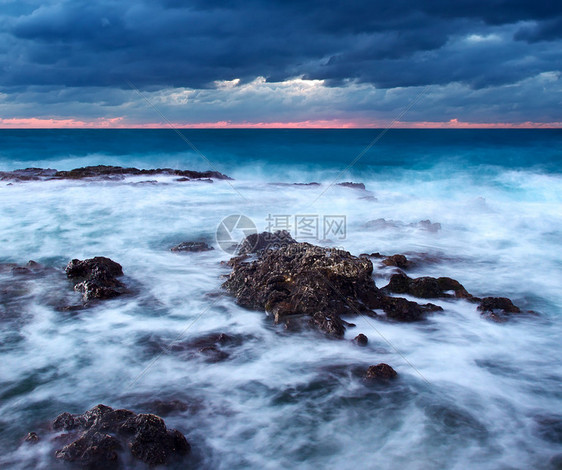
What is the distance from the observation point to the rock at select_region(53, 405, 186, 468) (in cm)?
335

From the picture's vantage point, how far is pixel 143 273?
26.2 ft

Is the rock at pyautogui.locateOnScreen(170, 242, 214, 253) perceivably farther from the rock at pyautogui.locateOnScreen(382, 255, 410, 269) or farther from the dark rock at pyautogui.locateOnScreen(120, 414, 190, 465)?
the dark rock at pyautogui.locateOnScreen(120, 414, 190, 465)

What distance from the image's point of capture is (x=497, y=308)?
20.9 ft

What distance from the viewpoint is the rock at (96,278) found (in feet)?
21.7

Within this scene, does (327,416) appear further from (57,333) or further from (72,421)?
(57,333)

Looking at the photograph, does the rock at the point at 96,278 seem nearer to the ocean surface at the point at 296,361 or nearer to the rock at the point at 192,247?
the ocean surface at the point at 296,361

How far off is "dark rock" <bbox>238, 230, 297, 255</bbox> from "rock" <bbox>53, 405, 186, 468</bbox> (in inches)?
207

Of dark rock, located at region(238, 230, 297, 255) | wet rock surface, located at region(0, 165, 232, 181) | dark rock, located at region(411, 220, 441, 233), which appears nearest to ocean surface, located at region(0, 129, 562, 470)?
dark rock, located at region(411, 220, 441, 233)

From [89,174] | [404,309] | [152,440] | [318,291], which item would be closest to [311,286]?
[318,291]

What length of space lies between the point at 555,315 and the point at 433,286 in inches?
69.5

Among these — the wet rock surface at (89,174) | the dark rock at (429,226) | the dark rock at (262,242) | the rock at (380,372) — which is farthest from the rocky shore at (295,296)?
Result: the wet rock surface at (89,174)

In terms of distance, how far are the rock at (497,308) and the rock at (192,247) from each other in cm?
545

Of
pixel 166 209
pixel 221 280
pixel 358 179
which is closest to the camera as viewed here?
pixel 221 280

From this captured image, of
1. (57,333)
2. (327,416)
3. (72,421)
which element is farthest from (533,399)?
(57,333)
